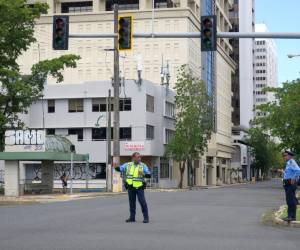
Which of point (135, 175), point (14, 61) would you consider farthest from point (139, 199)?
point (14, 61)

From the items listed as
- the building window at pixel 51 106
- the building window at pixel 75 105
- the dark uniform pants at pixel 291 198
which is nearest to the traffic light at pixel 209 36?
the dark uniform pants at pixel 291 198

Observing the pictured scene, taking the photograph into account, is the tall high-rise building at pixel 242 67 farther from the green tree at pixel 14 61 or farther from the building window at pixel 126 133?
the green tree at pixel 14 61

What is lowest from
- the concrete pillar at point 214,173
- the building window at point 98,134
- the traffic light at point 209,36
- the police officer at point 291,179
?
the concrete pillar at point 214,173

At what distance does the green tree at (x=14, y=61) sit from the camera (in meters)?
36.4

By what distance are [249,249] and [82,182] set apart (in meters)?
53.6

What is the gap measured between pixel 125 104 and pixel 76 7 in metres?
27.8

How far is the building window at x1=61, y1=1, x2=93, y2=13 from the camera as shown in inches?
3408

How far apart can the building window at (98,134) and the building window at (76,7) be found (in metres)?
26.5

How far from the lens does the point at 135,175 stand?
15789 mm

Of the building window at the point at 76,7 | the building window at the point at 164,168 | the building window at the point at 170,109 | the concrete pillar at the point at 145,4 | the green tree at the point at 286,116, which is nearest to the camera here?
the green tree at the point at 286,116

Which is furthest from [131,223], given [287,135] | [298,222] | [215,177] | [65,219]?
[215,177]

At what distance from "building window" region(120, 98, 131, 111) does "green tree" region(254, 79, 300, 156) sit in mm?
13718

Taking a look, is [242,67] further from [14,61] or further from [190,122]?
[14,61]

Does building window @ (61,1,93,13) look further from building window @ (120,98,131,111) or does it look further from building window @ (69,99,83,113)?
building window @ (120,98,131,111)
